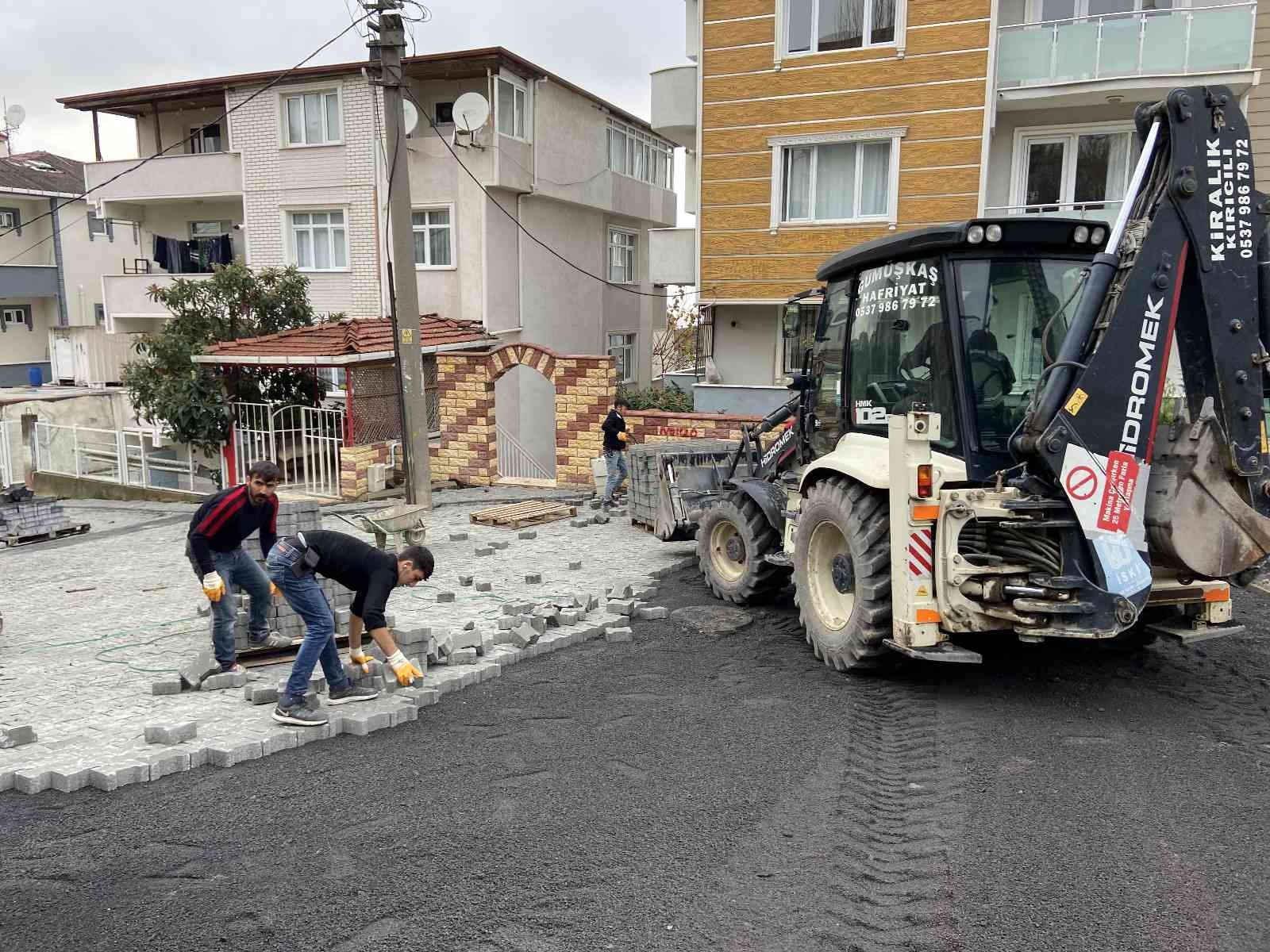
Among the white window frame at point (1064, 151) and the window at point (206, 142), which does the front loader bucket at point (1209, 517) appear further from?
the window at point (206, 142)

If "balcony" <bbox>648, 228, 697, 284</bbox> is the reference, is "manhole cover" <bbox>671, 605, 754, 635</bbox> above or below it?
below

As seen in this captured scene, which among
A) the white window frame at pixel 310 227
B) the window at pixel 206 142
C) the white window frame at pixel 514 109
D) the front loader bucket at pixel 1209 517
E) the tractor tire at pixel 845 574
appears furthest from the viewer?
the window at pixel 206 142

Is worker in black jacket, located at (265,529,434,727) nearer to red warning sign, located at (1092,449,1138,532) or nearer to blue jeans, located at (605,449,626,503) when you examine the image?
red warning sign, located at (1092,449,1138,532)

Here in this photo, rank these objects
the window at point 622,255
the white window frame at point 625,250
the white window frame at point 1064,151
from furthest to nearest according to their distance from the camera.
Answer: the window at point 622,255 → the white window frame at point 625,250 → the white window frame at point 1064,151

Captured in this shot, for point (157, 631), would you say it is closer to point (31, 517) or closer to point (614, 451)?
point (31, 517)

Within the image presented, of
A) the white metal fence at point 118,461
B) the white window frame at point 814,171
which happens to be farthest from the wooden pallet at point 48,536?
the white window frame at point 814,171

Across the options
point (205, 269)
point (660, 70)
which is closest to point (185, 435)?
point (205, 269)

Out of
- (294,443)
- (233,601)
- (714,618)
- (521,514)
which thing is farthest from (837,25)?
(233,601)

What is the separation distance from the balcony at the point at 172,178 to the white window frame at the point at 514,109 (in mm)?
6570

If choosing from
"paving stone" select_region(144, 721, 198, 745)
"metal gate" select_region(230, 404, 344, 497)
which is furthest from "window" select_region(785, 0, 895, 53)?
"paving stone" select_region(144, 721, 198, 745)

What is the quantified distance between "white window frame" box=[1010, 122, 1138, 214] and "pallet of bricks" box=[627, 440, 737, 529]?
330 inches

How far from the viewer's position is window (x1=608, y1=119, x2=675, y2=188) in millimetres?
26438

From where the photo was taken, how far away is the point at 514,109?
2139 cm

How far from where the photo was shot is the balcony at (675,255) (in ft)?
61.6
